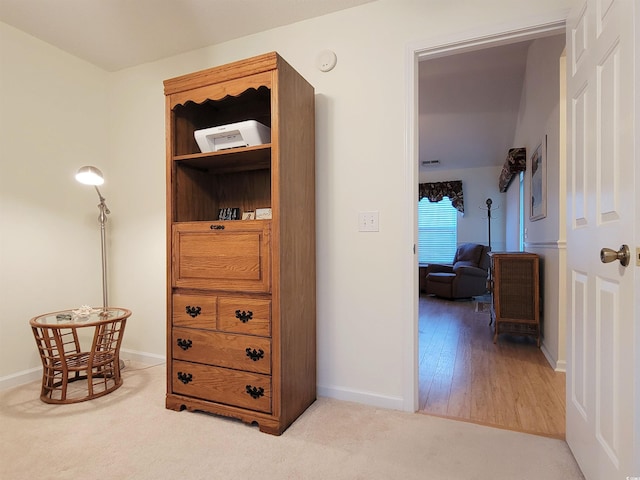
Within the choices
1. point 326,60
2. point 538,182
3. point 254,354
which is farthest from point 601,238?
point 538,182

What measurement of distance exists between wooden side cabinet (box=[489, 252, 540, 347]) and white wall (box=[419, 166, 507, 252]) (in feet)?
13.9

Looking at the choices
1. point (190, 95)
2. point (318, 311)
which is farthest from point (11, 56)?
point (318, 311)

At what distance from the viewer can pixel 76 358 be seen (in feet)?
7.95

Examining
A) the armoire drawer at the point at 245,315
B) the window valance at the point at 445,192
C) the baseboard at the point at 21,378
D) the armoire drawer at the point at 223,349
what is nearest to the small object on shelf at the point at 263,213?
the armoire drawer at the point at 245,315

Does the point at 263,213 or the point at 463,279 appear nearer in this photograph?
the point at 263,213

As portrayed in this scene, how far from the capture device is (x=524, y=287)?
3289 millimetres

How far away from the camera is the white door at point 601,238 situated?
1.07 m

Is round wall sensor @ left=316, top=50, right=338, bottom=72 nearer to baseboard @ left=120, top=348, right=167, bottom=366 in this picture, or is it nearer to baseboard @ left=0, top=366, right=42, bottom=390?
baseboard @ left=120, top=348, right=167, bottom=366

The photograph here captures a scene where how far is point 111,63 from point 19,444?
2.65 m

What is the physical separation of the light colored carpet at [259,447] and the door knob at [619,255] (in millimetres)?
955

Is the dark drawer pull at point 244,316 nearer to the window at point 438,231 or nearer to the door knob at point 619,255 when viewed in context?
the door knob at point 619,255

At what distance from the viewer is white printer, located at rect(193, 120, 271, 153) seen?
194 cm

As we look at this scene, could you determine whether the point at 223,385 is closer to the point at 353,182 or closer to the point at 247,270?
the point at 247,270

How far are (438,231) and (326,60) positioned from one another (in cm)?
618
